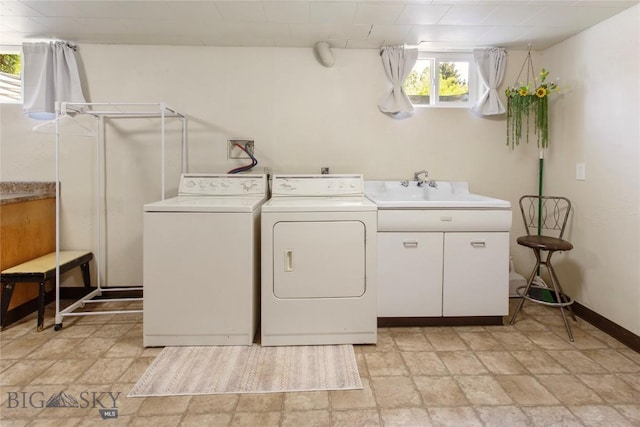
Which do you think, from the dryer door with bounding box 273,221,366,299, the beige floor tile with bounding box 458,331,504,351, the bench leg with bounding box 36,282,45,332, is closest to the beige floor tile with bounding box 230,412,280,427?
the dryer door with bounding box 273,221,366,299

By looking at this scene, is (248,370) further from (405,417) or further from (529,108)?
(529,108)

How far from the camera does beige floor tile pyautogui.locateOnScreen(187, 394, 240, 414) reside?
1695 millimetres

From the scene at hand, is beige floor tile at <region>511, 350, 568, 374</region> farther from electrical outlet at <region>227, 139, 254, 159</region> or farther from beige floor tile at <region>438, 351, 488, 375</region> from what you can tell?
electrical outlet at <region>227, 139, 254, 159</region>

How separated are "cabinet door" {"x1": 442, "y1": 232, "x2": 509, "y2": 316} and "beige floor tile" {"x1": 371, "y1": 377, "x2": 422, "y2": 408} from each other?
813 mm

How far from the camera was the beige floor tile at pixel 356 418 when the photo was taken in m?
1.59

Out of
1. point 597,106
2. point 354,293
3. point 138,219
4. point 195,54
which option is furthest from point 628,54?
point 138,219

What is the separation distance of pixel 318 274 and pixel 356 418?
86cm

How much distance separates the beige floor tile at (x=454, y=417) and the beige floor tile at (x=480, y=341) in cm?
68


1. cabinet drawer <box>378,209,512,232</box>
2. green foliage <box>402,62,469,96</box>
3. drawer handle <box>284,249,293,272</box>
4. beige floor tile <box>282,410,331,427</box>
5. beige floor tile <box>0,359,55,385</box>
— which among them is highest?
green foliage <box>402,62,469,96</box>

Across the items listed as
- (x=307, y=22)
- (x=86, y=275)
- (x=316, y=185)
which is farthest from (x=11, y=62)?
(x=316, y=185)

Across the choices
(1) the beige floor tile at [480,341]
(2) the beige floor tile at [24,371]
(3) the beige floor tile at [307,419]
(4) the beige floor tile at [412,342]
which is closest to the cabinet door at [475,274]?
(1) the beige floor tile at [480,341]

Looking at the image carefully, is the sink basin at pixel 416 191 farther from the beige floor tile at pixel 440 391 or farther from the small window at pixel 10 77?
the small window at pixel 10 77

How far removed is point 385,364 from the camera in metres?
2.10

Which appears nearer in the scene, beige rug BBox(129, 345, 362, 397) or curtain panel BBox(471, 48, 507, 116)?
beige rug BBox(129, 345, 362, 397)
